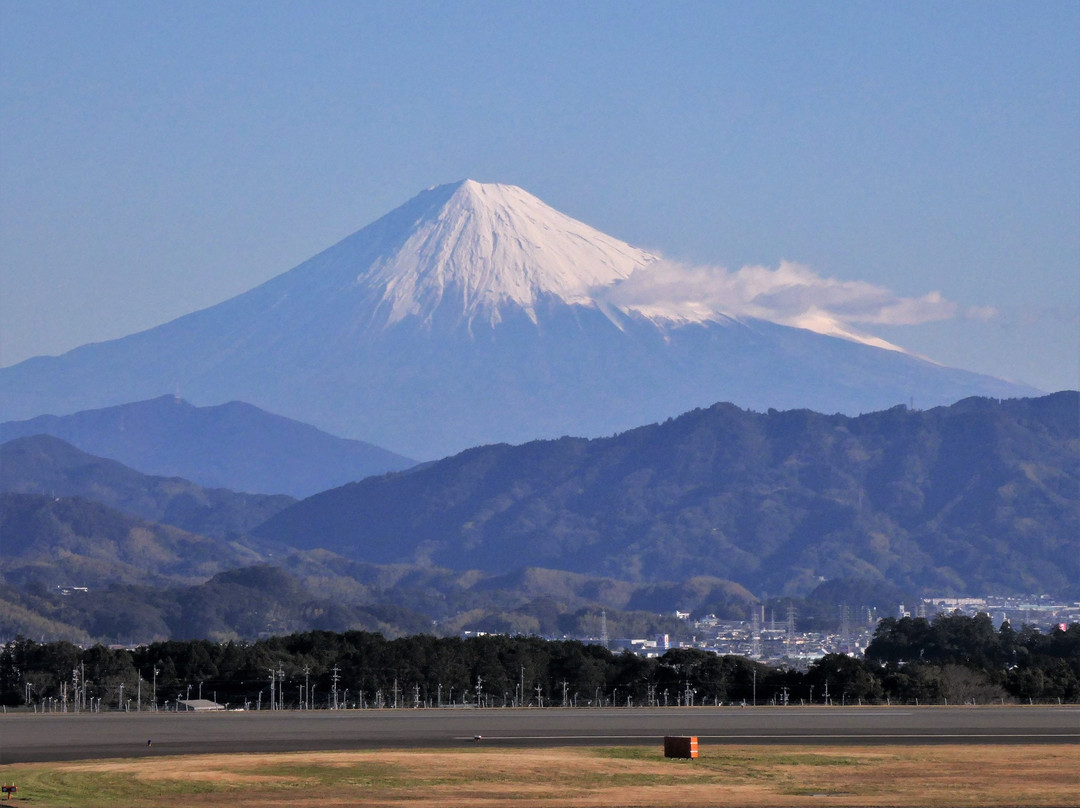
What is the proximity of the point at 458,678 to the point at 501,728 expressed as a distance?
153 feet

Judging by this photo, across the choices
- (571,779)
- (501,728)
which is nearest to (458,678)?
(501,728)

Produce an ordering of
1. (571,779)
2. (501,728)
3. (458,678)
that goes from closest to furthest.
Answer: (571,779) → (501,728) → (458,678)

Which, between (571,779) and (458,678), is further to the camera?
(458,678)

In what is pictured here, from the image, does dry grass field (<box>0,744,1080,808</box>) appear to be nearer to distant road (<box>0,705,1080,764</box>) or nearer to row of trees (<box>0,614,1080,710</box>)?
distant road (<box>0,705,1080,764</box>)

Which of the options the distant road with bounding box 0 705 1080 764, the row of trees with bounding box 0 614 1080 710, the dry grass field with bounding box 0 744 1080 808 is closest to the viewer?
the dry grass field with bounding box 0 744 1080 808

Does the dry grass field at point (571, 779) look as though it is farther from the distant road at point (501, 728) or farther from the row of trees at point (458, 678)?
the row of trees at point (458, 678)

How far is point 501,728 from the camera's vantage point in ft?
298

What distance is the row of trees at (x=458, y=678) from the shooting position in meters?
130

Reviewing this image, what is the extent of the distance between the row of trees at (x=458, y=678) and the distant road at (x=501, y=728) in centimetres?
1796

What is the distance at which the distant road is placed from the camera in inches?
3091

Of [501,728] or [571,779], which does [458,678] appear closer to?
[501,728]

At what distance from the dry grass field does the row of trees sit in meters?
52.3

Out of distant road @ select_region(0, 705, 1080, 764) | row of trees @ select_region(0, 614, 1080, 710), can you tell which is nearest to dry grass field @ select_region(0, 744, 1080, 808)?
distant road @ select_region(0, 705, 1080, 764)

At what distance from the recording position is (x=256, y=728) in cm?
9094
